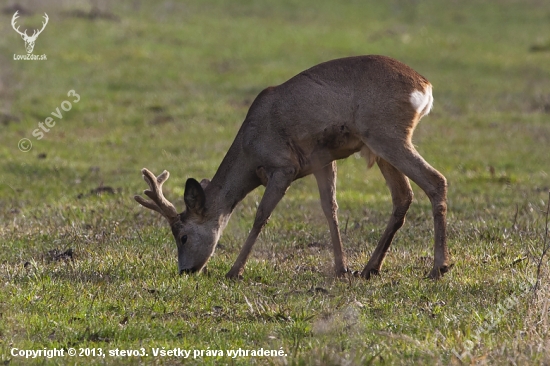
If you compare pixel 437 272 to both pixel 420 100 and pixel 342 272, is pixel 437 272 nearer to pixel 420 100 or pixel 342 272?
pixel 342 272

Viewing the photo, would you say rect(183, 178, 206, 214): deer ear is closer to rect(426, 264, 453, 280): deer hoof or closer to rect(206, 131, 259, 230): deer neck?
rect(206, 131, 259, 230): deer neck

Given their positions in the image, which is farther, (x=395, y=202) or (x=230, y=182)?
(x=230, y=182)

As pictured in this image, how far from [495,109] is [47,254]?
46.4 feet

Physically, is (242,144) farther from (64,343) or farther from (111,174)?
(111,174)

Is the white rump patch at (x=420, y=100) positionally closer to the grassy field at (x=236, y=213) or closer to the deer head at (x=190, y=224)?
the grassy field at (x=236, y=213)

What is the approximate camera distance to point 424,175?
7.56 metres

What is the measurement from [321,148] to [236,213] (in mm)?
3136

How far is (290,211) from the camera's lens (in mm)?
10969

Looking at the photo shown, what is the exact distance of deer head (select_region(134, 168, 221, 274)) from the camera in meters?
7.97

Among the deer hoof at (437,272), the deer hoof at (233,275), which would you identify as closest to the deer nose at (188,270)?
the deer hoof at (233,275)

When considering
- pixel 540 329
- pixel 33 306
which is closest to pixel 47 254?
pixel 33 306

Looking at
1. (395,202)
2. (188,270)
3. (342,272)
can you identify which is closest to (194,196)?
(188,270)

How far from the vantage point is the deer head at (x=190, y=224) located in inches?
314

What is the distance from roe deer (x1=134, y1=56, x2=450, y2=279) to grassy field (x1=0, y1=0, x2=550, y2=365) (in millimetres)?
365
